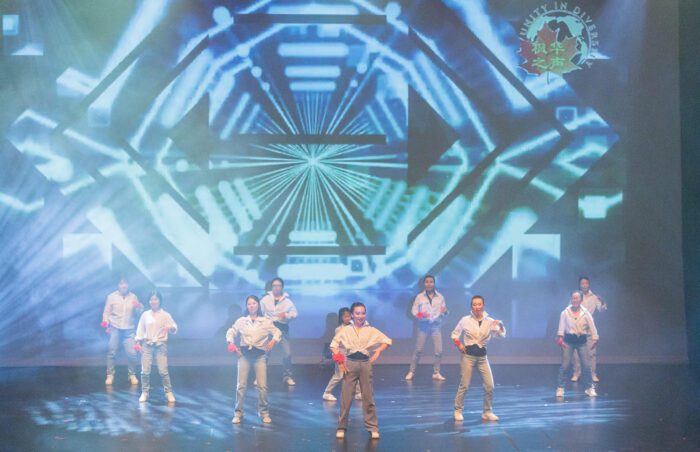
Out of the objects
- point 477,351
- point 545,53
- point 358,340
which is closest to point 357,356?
point 358,340

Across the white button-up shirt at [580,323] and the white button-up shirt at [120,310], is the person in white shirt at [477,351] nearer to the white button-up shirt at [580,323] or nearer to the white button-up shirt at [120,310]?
the white button-up shirt at [580,323]

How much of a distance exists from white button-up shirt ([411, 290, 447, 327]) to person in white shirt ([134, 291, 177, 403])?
3.56 meters

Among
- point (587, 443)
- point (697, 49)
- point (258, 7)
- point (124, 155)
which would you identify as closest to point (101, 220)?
point (124, 155)

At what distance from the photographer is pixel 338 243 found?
14.8 meters

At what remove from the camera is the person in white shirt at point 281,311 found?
1283cm

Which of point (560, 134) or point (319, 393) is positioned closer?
point (319, 393)

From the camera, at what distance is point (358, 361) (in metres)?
9.85

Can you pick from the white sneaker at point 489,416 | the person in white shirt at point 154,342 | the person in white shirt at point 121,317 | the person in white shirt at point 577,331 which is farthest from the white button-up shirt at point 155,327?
the person in white shirt at point 577,331

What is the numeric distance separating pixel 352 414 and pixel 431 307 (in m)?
2.87

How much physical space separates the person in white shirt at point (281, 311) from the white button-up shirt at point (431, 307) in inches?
71.3

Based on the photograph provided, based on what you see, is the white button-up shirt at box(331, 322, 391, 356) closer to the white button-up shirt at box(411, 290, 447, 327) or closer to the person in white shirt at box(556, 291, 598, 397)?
the person in white shirt at box(556, 291, 598, 397)

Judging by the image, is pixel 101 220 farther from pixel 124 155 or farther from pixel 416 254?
pixel 416 254

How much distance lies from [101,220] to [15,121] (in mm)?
2046

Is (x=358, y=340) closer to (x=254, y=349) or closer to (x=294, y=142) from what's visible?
(x=254, y=349)
